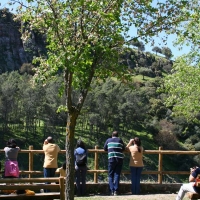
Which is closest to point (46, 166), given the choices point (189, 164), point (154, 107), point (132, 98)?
point (189, 164)

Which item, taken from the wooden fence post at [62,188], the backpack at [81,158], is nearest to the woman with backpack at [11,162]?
the backpack at [81,158]

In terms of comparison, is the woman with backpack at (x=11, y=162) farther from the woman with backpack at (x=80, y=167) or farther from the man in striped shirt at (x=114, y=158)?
the man in striped shirt at (x=114, y=158)

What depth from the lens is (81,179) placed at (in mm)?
11586

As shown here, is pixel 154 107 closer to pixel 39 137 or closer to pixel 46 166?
→ pixel 39 137

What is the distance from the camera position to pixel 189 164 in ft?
195

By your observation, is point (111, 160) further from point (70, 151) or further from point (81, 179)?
point (70, 151)

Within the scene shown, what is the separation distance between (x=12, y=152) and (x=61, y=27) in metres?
4.47

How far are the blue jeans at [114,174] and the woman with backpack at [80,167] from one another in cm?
74

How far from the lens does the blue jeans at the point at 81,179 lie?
453 inches

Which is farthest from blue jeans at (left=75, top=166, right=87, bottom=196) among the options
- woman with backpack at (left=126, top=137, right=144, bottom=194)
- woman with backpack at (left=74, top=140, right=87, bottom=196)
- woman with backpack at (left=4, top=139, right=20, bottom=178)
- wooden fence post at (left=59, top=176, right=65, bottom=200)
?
wooden fence post at (left=59, top=176, right=65, bottom=200)

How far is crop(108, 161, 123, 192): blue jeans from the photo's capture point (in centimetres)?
1138

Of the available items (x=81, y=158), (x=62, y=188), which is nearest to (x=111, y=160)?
(x=81, y=158)

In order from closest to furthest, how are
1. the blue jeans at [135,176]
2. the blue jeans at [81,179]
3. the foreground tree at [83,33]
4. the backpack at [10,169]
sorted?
1. the foreground tree at [83,33]
2. the backpack at [10,169]
3. the blue jeans at [81,179]
4. the blue jeans at [135,176]

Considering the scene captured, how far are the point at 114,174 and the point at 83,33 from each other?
544 cm
